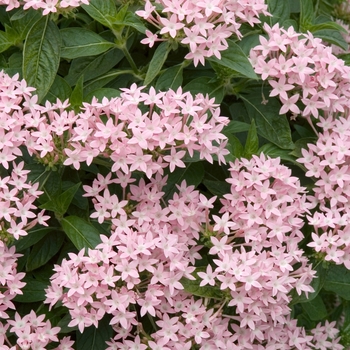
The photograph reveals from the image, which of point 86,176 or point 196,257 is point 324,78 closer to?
point 196,257

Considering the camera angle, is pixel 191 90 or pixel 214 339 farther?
pixel 191 90

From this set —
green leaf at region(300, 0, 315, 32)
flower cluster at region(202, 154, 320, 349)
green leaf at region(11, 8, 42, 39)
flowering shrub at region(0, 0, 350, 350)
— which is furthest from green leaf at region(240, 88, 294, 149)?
green leaf at region(11, 8, 42, 39)

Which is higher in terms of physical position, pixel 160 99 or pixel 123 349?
pixel 160 99

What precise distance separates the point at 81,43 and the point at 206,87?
0.32m

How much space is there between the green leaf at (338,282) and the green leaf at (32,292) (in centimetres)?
73

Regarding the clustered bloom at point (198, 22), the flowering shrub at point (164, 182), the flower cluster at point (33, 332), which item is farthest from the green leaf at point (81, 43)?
the flower cluster at point (33, 332)

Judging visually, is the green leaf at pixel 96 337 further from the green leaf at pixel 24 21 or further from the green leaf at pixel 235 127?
the green leaf at pixel 24 21

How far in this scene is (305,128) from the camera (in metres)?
1.68

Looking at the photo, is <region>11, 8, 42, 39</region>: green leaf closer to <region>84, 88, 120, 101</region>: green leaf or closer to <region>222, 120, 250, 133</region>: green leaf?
<region>84, 88, 120, 101</region>: green leaf

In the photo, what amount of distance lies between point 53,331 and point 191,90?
2.12 ft

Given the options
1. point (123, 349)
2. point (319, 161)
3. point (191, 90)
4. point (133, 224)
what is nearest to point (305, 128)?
point (319, 161)

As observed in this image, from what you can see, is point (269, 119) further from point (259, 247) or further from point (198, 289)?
point (198, 289)

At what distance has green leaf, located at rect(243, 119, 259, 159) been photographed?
1.53 metres

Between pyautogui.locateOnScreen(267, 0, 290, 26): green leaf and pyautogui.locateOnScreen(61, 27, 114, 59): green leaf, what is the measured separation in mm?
458
